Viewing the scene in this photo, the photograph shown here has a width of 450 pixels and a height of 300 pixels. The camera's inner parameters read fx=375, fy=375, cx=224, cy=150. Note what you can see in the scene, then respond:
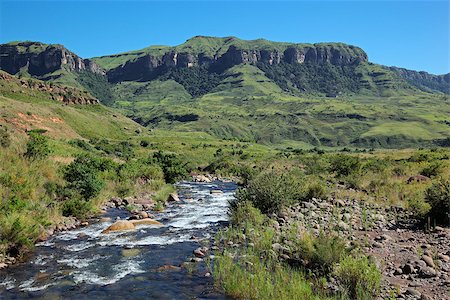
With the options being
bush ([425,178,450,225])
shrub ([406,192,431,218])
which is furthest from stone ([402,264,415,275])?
shrub ([406,192,431,218])

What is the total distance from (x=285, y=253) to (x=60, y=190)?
15067mm

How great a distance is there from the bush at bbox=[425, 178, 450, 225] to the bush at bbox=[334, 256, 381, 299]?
310 inches

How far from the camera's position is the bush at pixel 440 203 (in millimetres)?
16078

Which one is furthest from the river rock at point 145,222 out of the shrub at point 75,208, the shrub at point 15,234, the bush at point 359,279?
the bush at point 359,279

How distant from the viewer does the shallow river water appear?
11.3m

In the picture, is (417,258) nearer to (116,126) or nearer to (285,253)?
(285,253)

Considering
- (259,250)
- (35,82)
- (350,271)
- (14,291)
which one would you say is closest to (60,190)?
(14,291)

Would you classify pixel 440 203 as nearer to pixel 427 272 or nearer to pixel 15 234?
pixel 427 272

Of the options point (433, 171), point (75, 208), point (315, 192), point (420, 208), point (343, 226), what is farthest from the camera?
point (433, 171)

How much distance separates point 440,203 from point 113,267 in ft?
45.6

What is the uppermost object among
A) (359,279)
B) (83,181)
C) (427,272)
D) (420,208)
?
(83,181)

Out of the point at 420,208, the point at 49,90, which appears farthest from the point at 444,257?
the point at 49,90

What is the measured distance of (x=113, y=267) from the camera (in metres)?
13.6

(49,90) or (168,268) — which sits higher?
(49,90)
